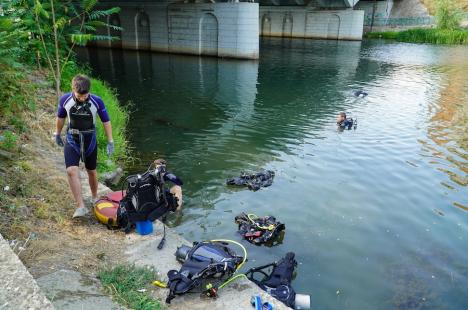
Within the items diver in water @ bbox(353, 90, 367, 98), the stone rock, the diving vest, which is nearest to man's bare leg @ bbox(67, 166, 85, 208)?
the diving vest

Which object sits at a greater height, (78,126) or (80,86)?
(80,86)

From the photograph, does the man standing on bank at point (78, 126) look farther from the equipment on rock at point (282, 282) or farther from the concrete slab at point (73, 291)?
the equipment on rock at point (282, 282)

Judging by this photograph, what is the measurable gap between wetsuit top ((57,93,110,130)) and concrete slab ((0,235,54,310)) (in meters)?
2.97

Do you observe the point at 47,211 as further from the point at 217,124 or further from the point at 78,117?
the point at 217,124

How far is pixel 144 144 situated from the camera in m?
14.8

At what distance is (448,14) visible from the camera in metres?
60.5

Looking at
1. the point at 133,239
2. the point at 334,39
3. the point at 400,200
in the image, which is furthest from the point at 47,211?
the point at 334,39

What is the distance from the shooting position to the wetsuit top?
6.82 meters

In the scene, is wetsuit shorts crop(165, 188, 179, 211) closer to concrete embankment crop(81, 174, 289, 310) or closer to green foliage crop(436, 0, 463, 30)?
concrete embankment crop(81, 174, 289, 310)

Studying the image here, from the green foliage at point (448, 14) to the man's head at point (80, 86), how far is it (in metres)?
67.9

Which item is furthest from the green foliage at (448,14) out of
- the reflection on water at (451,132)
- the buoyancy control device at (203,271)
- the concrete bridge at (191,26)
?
the buoyancy control device at (203,271)

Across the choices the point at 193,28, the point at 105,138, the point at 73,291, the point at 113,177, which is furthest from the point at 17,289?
the point at 193,28

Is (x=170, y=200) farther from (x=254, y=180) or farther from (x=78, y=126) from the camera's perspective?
(x=254, y=180)

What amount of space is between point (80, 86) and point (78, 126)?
0.80 m
